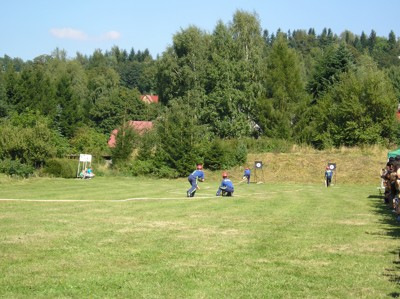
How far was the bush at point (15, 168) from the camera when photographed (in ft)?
159

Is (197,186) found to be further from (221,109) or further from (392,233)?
(221,109)

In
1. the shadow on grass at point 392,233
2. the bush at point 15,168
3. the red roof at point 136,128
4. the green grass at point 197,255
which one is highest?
the red roof at point 136,128

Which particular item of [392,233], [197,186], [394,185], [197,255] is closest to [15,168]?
[197,186]

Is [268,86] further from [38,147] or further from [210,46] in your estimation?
[38,147]

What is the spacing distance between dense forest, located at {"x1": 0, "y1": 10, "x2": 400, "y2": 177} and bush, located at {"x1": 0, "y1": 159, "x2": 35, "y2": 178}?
0.36ft

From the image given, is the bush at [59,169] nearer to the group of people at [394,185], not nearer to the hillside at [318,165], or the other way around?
the hillside at [318,165]

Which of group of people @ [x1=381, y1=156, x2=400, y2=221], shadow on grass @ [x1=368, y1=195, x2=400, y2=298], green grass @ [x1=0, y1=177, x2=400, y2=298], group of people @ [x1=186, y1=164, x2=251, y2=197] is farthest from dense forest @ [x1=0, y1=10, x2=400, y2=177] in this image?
green grass @ [x1=0, y1=177, x2=400, y2=298]

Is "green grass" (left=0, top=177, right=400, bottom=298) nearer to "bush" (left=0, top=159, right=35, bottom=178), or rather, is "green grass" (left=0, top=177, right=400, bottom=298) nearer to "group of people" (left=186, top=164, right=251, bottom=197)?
"group of people" (left=186, top=164, right=251, bottom=197)

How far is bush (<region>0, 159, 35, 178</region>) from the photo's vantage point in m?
48.3

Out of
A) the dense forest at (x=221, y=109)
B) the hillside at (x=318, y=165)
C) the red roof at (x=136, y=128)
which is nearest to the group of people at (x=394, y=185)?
the hillside at (x=318, y=165)

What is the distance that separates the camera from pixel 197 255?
31.2 feet

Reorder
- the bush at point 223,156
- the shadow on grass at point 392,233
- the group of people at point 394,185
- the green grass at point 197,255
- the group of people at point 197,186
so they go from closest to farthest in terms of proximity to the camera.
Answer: the green grass at point 197,255 → the shadow on grass at point 392,233 → the group of people at point 394,185 → the group of people at point 197,186 → the bush at point 223,156

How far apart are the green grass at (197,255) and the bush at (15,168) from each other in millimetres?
33755

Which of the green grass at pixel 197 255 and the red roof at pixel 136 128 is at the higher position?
the red roof at pixel 136 128
